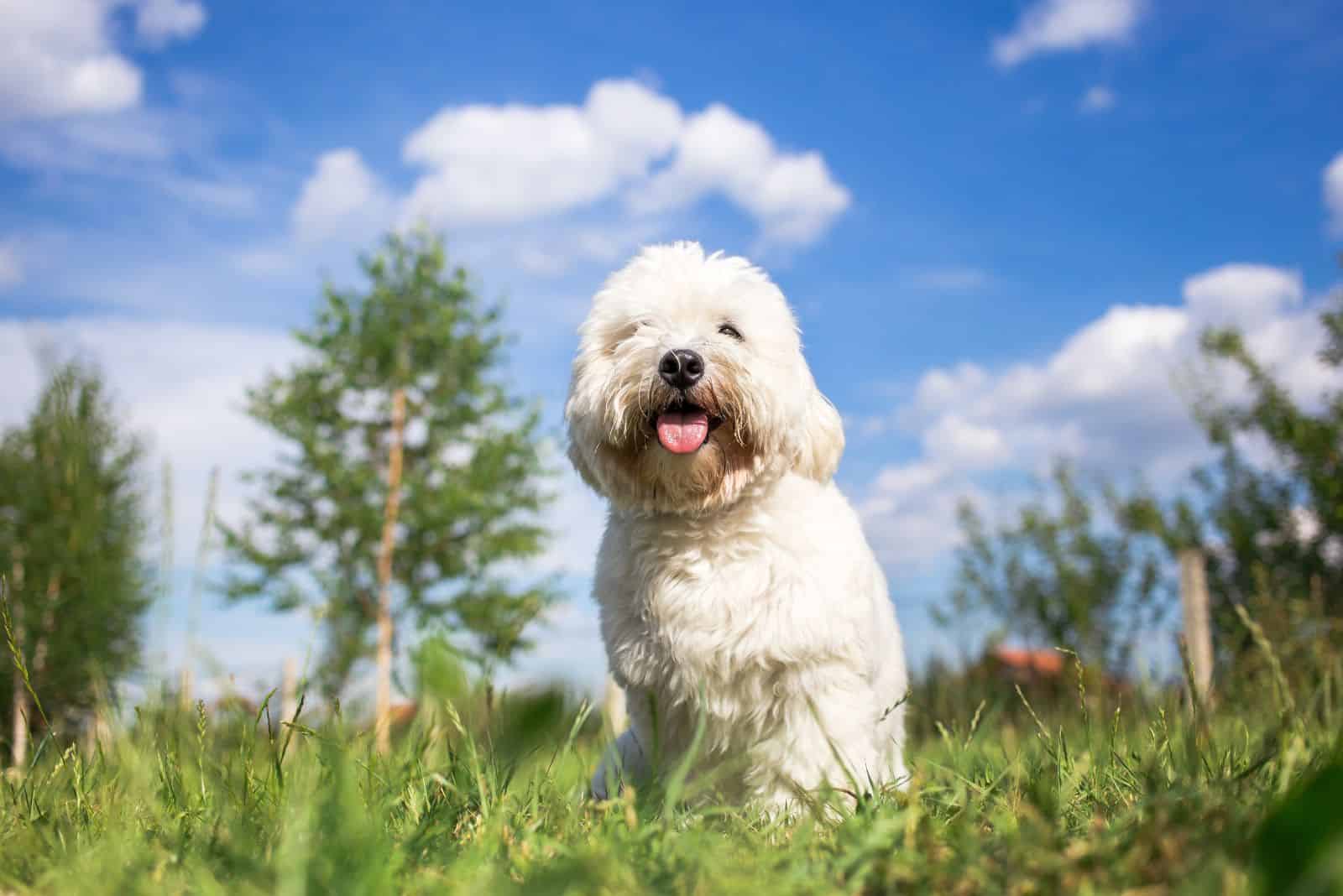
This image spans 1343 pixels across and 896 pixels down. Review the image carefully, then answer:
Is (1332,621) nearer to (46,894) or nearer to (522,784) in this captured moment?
(522,784)

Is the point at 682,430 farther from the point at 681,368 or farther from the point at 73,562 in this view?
the point at 73,562

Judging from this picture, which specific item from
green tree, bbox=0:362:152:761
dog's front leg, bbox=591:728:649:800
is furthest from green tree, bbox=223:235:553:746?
dog's front leg, bbox=591:728:649:800

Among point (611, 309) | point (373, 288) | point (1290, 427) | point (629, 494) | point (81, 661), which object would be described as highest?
point (373, 288)

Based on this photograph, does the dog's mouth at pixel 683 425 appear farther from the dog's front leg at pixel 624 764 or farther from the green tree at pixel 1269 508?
the green tree at pixel 1269 508

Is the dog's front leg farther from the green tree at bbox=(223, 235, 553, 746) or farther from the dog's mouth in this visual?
the green tree at bbox=(223, 235, 553, 746)

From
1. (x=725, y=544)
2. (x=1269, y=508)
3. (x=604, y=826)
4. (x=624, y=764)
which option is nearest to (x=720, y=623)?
(x=725, y=544)

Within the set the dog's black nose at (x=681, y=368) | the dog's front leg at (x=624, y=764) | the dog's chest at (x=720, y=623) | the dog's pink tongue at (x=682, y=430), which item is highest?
the dog's black nose at (x=681, y=368)

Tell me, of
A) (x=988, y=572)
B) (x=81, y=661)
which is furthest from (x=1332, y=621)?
(x=81, y=661)

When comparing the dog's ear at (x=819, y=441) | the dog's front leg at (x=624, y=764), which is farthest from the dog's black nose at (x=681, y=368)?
the dog's front leg at (x=624, y=764)

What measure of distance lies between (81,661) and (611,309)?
17.0m

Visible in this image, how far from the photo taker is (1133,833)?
189cm

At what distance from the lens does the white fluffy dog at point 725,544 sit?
145 inches

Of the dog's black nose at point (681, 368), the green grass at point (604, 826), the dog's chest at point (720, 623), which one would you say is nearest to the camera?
the green grass at point (604, 826)

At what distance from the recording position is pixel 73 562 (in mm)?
17500
